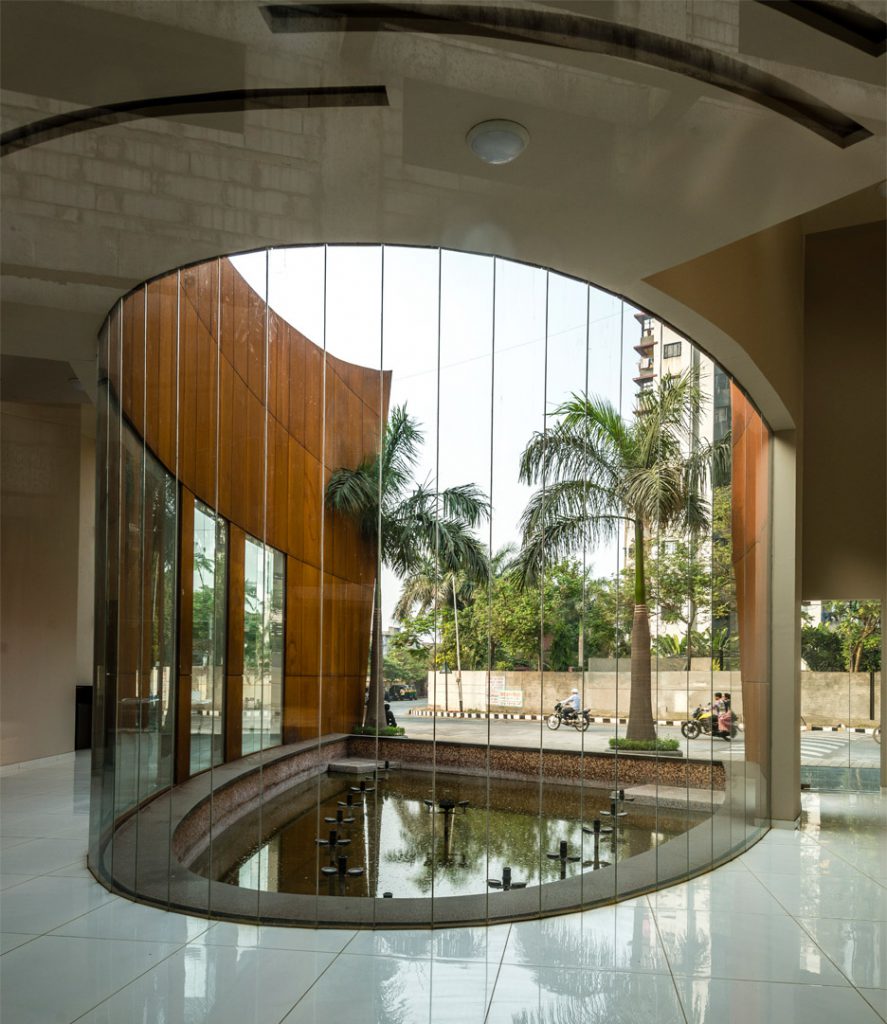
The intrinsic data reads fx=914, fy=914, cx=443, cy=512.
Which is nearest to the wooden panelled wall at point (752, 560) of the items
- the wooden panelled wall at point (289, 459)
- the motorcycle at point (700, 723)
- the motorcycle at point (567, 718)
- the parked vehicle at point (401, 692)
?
the motorcycle at point (700, 723)

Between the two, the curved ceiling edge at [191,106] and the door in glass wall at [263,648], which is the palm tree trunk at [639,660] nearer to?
the door in glass wall at [263,648]

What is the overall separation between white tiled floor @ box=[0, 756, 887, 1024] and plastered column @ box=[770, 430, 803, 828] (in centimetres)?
244

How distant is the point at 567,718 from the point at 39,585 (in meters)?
9.78

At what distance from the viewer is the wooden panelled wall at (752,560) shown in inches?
338

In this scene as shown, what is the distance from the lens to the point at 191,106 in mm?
3916

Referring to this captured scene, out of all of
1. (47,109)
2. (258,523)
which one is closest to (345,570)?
(258,523)

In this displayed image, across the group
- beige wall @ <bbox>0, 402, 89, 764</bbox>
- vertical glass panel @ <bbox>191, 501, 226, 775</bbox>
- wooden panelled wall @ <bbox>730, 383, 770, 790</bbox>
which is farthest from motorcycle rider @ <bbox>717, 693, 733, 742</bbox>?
beige wall @ <bbox>0, 402, 89, 764</bbox>

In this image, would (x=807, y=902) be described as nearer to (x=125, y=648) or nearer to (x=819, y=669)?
(x=125, y=648)

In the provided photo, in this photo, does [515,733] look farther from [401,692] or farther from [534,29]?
[534,29]

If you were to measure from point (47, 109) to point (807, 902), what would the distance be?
6.59 metres

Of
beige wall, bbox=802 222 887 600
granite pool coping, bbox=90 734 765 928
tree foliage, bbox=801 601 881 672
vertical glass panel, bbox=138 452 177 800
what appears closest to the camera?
granite pool coping, bbox=90 734 765 928

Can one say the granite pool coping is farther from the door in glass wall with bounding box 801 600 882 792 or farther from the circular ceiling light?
the door in glass wall with bounding box 801 600 882 792

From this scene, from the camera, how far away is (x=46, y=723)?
43.5ft

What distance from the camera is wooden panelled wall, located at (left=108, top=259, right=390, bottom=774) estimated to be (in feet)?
19.0
